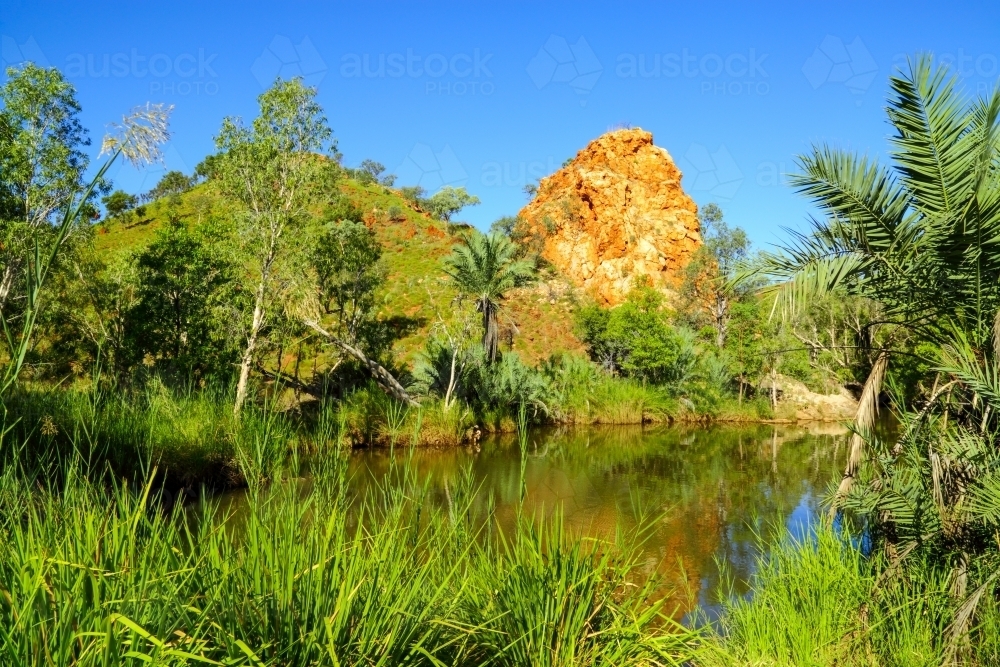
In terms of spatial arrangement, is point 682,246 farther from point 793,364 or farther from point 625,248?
point 793,364

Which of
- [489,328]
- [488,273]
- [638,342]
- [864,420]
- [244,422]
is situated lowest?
[244,422]

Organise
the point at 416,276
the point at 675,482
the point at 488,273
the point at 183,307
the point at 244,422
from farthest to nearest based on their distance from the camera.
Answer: the point at 416,276
the point at 488,273
the point at 183,307
the point at 675,482
the point at 244,422

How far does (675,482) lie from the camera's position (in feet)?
48.3

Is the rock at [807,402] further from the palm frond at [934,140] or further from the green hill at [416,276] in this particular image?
the palm frond at [934,140]

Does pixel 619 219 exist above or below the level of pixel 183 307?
above

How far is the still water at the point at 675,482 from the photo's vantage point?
8.67 m

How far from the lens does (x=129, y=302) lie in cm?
1784

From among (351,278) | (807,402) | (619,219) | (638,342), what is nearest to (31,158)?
(351,278)

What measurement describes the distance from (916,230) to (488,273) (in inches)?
703

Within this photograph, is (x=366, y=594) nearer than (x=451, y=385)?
Yes

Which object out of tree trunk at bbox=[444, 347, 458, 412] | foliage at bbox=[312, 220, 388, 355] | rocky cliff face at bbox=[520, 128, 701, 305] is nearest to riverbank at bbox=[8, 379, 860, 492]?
tree trunk at bbox=[444, 347, 458, 412]

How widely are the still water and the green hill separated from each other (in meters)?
10.9

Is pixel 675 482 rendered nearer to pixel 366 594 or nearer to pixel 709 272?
pixel 366 594

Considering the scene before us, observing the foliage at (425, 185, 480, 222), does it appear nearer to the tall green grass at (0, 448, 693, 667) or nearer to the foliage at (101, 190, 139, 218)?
the foliage at (101, 190, 139, 218)
